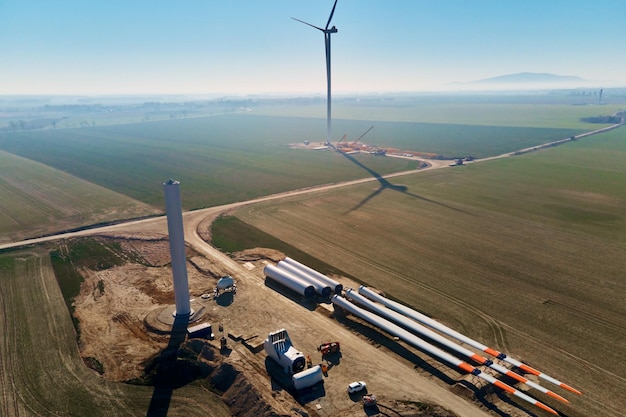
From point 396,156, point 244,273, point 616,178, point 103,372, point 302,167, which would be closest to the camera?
point 103,372

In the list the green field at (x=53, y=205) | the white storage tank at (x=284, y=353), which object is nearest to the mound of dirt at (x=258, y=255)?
the white storage tank at (x=284, y=353)

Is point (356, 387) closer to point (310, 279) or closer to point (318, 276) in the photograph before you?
point (310, 279)

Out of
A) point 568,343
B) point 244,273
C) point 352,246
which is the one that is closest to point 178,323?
point 244,273

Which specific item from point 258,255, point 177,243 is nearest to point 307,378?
point 177,243

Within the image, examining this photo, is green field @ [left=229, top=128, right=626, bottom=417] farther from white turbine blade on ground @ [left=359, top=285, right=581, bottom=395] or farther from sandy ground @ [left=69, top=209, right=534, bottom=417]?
sandy ground @ [left=69, top=209, right=534, bottom=417]

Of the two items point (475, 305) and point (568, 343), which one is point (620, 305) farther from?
point (475, 305)

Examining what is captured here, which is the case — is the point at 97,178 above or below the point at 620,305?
above
